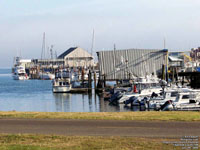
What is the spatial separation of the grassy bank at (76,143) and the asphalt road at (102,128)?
4.52 feet

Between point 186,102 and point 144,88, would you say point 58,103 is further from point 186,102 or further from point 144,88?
point 186,102

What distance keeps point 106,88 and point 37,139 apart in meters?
74.2

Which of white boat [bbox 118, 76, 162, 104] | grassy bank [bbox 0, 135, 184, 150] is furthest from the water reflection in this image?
grassy bank [bbox 0, 135, 184, 150]

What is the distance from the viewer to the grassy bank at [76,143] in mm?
15336

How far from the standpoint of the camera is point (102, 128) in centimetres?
2011

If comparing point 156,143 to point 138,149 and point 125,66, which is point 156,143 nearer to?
point 138,149

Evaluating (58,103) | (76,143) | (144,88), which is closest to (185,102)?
(144,88)

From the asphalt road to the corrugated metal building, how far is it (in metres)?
72.6

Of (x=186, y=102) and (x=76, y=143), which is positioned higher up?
(x=76, y=143)

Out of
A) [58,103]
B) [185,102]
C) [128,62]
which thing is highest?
[128,62]

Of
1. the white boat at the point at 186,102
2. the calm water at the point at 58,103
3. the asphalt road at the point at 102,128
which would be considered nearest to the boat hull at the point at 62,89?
the calm water at the point at 58,103

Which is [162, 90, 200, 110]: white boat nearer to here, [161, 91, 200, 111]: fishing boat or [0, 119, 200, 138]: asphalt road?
[161, 91, 200, 111]: fishing boat

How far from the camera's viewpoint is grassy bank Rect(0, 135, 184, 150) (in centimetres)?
1534

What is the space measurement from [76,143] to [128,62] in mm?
79827
